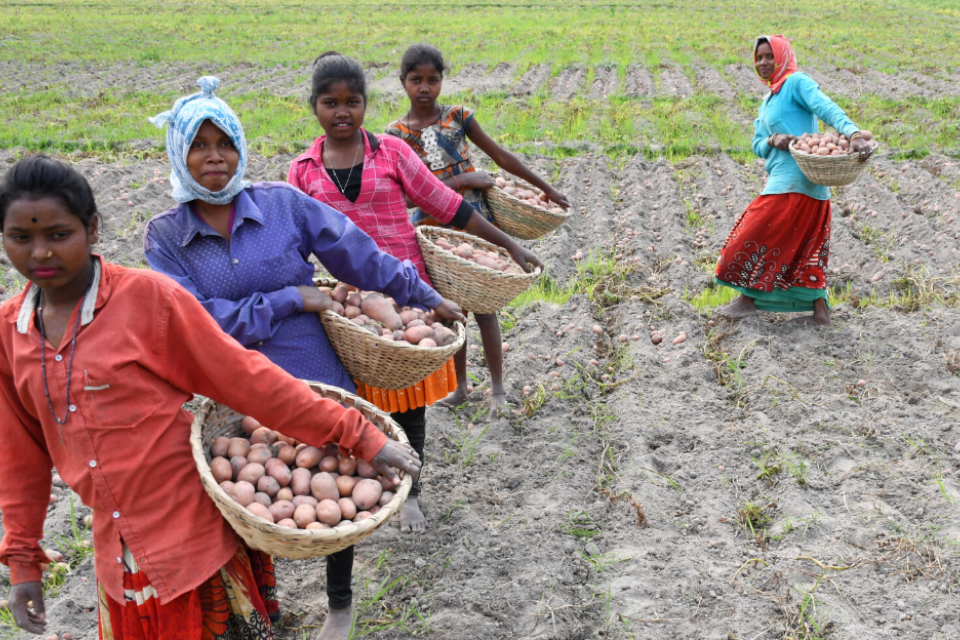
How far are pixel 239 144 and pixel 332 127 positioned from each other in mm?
611

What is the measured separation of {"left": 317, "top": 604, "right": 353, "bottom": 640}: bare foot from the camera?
2.52 m

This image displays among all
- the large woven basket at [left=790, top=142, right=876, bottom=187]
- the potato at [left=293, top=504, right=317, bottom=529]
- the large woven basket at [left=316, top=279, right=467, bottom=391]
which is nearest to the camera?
the potato at [left=293, top=504, right=317, bottom=529]

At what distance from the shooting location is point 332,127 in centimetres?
262

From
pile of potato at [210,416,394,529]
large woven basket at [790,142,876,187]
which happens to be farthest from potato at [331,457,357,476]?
large woven basket at [790,142,876,187]

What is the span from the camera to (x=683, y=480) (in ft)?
11.4

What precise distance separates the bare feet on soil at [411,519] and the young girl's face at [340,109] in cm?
149

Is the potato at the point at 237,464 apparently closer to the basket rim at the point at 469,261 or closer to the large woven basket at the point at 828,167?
the basket rim at the point at 469,261

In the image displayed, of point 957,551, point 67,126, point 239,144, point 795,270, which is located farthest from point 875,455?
point 67,126

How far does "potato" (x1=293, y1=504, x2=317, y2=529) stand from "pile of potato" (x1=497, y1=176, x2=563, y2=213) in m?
2.26

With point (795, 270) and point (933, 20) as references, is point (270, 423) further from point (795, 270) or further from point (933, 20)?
point (933, 20)

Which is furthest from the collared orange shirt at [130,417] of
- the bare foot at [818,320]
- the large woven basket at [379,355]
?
the bare foot at [818,320]

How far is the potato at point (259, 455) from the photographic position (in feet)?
6.31

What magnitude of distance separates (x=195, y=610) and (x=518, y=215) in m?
2.40

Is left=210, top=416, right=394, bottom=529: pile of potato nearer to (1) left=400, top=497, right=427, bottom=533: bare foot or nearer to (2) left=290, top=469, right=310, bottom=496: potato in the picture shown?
(2) left=290, top=469, right=310, bottom=496: potato
